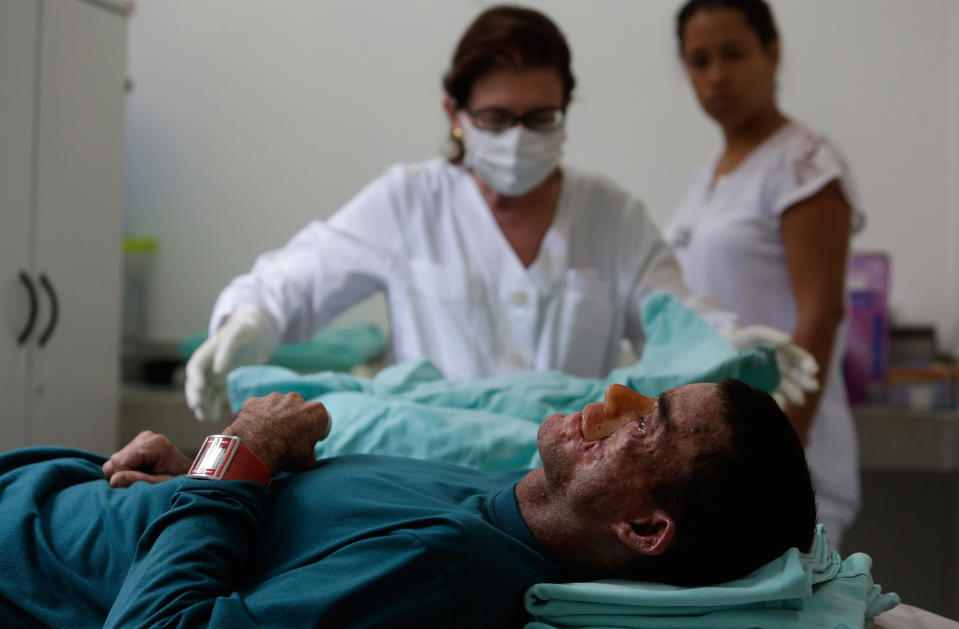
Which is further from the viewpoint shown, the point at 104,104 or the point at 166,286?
the point at 166,286

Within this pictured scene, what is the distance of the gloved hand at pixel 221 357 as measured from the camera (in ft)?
4.97

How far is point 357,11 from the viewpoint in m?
2.84

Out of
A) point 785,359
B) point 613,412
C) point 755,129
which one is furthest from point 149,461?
point 755,129

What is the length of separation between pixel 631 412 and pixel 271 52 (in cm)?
222

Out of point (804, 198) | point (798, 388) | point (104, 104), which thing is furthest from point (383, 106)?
point (798, 388)

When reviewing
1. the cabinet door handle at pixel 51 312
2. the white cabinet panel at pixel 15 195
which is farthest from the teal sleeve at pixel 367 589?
the cabinet door handle at pixel 51 312

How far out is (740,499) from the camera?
3.02ft

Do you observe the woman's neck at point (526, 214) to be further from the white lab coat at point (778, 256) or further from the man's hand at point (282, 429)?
the man's hand at point (282, 429)

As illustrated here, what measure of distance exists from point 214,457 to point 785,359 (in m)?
1.10

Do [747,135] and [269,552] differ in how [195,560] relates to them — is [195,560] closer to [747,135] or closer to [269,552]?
[269,552]

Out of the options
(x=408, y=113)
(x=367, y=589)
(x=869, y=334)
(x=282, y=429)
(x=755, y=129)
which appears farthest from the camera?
(x=408, y=113)

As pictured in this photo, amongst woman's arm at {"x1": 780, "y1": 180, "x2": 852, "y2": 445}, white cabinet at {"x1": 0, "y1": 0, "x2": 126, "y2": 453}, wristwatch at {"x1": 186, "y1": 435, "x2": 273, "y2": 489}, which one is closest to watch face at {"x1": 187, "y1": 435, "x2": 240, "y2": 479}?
wristwatch at {"x1": 186, "y1": 435, "x2": 273, "y2": 489}

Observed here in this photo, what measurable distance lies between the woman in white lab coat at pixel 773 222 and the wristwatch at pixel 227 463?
124cm

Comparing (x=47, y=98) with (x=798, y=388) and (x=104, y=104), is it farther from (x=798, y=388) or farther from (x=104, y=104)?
(x=798, y=388)
